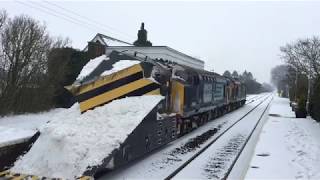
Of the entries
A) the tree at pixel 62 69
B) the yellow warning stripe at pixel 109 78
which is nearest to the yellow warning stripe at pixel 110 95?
the yellow warning stripe at pixel 109 78

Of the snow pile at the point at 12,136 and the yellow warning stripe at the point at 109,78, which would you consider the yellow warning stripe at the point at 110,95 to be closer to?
the yellow warning stripe at the point at 109,78

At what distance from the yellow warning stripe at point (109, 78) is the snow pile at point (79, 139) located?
651 mm

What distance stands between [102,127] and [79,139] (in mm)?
674

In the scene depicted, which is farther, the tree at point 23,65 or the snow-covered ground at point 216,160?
the tree at point 23,65

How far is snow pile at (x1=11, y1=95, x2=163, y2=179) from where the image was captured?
294 inches

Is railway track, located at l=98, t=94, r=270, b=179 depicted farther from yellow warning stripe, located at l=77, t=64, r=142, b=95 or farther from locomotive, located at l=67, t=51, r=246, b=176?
yellow warning stripe, located at l=77, t=64, r=142, b=95

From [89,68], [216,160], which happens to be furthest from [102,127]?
[216,160]

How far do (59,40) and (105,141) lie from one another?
17081mm

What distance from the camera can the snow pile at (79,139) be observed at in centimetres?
746

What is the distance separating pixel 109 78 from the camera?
32.5 ft

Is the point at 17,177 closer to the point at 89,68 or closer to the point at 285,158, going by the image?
the point at 89,68

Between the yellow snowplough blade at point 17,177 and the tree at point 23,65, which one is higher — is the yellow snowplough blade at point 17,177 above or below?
below

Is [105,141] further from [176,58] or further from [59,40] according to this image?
[176,58]

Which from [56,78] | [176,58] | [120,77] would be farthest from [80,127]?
[176,58]
